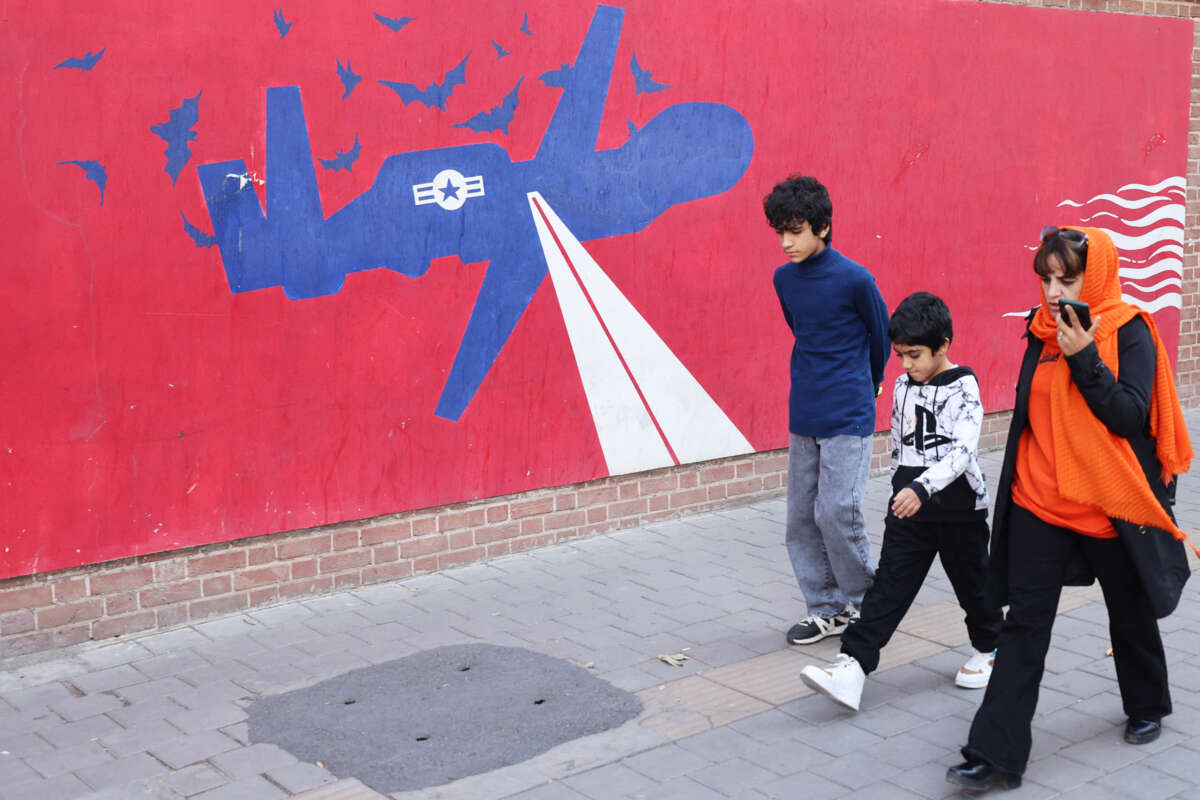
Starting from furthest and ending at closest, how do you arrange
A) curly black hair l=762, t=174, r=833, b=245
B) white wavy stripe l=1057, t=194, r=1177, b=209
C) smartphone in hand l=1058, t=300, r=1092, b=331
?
white wavy stripe l=1057, t=194, r=1177, b=209 → curly black hair l=762, t=174, r=833, b=245 → smartphone in hand l=1058, t=300, r=1092, b=331

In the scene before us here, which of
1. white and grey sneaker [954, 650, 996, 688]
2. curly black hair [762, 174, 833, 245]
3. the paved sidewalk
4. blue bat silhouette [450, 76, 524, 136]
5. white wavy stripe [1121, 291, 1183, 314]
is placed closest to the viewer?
the paved sidewalk

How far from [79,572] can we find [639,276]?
131 inches

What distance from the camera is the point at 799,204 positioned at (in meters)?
5.24

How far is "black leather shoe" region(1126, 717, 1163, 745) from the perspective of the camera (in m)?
4.56

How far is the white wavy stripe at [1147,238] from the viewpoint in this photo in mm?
10203

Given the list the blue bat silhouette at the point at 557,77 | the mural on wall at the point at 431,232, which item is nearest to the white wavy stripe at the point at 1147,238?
the mural on wall at the point at 431,232

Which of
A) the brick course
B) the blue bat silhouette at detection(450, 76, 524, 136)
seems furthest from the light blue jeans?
the blue bat silhouette at detection(450, 76, 524, 136)

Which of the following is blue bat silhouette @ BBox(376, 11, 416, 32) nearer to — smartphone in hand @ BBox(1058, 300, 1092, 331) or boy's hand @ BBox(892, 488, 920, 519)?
boy's hand @ BBox(892, 488, 920, 519)

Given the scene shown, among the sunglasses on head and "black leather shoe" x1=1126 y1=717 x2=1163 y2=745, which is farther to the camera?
"black leather shoe" x1=1126 y1=717 x2=1163 y2=745

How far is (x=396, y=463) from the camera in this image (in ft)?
21.2

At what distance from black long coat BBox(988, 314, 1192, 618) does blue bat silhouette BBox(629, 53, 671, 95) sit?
11.0 feet

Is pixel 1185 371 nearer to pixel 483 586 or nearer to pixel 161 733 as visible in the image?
pixel 483 586

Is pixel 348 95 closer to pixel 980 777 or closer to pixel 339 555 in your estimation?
pixel 339 555

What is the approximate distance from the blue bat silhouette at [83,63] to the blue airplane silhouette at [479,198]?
2.01 ft
